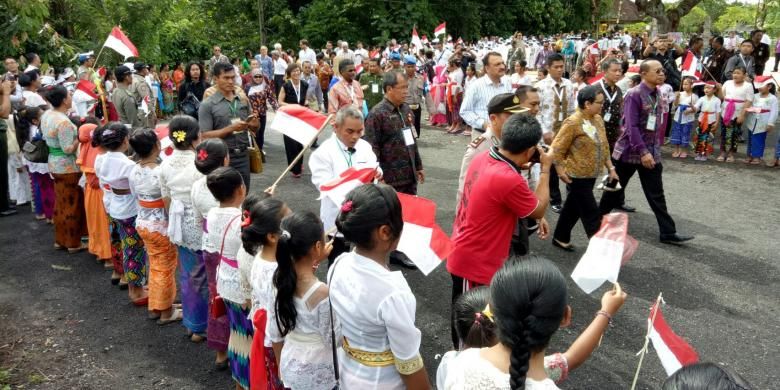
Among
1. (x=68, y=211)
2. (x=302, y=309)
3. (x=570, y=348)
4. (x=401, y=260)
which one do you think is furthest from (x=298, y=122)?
(x=68, y=211)

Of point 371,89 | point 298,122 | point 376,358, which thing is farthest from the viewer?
point 371,89

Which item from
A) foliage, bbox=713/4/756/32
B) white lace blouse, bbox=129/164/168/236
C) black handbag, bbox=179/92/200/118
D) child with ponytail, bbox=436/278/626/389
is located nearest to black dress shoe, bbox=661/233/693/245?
child with ponytail, bbox=436/278/626/389

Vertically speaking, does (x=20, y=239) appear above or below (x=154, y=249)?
below

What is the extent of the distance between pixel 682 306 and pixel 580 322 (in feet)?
3.30

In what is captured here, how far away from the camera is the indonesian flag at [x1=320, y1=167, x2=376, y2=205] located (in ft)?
13.5

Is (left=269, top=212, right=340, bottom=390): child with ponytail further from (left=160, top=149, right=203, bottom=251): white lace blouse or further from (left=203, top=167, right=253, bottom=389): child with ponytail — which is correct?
(left=160, top=149, right=203, bottom=251): white lace blouse

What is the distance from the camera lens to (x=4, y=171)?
8195mm

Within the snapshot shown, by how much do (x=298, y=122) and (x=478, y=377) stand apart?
3.51 meters

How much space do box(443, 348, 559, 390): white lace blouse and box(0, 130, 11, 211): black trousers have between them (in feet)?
27.1

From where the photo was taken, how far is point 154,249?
16.0 feet

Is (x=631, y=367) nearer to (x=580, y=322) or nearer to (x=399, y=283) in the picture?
(x=580, y=322)

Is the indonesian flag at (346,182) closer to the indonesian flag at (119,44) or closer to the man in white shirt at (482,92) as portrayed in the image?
the man in white shirt at (482,92)

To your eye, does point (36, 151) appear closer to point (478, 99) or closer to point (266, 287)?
point (478, 99)

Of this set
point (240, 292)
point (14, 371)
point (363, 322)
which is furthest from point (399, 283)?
point (14, 371)
